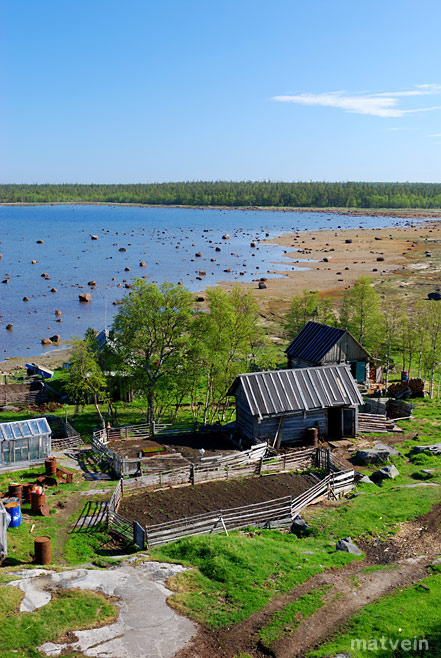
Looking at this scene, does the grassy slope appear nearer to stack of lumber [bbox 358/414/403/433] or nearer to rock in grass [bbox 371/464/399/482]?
rock in grass [bbox 371/464/399/482]

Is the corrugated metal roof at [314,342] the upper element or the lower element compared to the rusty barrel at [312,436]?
upper

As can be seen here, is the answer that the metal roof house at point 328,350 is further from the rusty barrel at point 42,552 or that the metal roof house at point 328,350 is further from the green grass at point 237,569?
the rusty barrel at point 42,552

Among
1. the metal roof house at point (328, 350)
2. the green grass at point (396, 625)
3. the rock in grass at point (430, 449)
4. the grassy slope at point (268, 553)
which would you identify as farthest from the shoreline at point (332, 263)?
the green grass at point (396, 625)

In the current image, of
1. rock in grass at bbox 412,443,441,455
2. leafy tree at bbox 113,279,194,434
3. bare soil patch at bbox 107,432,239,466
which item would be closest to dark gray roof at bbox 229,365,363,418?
bare soil patch at bbox 107,432,239,466

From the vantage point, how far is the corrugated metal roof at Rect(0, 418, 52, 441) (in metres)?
33.1

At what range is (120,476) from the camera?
31.3m

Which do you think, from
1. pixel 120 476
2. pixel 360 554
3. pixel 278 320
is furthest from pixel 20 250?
pixel 360 554

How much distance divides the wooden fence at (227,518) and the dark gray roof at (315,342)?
1602 centimetres

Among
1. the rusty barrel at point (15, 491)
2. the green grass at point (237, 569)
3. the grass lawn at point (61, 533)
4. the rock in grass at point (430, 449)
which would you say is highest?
the green grass at point (237, 569)

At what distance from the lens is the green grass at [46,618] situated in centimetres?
1540

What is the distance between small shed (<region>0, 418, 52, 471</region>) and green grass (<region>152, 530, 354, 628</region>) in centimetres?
1399

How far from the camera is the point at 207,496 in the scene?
27781mm

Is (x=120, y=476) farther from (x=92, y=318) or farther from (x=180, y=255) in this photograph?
(x=180, y=255)

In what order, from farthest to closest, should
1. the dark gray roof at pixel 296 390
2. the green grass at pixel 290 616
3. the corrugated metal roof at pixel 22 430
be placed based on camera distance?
1. the dark gray roof at pixel 296 390
2. the corrugated metal roof at pixel 22 430
3. the green grass at pixel 290 616
